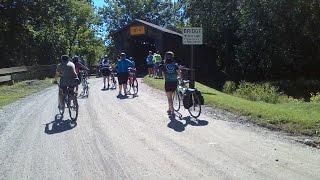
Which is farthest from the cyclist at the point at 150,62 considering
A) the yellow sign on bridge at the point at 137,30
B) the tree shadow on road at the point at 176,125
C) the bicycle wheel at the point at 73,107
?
the tree shadow on road at the point at 176,125

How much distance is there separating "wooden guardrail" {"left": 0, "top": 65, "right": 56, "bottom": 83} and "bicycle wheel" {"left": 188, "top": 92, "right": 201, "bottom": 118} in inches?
656

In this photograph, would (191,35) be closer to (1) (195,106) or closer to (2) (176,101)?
(2) (176,101)

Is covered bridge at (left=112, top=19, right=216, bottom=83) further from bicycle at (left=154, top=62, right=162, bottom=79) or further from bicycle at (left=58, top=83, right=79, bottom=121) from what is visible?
bicycle at (left=58, top=83, right=79, bottom=121)

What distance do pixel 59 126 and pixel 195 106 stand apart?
4.06 metres

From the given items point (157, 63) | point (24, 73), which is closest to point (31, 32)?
point (24, 73)

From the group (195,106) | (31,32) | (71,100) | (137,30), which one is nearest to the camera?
(195,106)

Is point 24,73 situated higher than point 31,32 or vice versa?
point 31,32

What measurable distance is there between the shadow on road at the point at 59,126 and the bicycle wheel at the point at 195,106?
3.51 metres

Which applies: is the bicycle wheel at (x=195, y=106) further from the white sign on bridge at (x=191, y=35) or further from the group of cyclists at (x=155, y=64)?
the group of cyclists at (x=155, y=64)

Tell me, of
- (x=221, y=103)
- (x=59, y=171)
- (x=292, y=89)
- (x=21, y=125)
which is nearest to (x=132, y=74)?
(x=221, y=103)

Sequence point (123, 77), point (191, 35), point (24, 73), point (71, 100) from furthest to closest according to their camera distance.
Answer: point (24, 73), point (123, 77), point (191, 35), point (71, 100)

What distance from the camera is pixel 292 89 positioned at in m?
32.9

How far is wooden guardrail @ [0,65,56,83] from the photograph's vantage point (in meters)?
27.8

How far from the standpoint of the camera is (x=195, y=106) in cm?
1364
